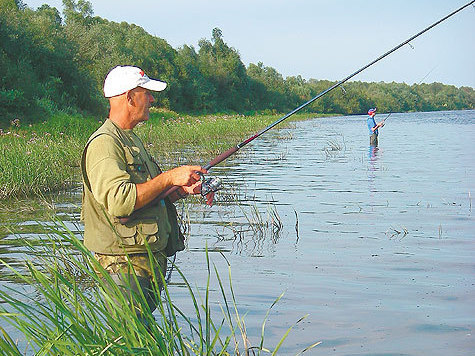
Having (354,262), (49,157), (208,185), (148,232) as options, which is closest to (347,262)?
(354,262)

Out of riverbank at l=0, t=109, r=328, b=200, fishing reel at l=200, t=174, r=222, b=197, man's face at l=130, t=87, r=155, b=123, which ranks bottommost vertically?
riverbank at l=0, t=109, r=328, b=200

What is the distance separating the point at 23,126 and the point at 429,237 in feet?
50.9

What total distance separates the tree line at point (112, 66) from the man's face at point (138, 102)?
366 centimetres

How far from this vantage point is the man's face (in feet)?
12.1

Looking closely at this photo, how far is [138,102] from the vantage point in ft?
12.1

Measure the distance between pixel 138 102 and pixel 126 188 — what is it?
552 mm

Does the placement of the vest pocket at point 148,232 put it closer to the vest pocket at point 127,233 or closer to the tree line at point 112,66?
the vest pocket at point 127,233

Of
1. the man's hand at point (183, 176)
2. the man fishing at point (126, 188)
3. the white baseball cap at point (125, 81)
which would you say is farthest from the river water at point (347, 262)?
the white baseball cap at point (125, 81)

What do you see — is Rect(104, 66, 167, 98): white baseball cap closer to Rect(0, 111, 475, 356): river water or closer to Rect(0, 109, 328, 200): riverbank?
Rect(0, 111, 475, 356): river water

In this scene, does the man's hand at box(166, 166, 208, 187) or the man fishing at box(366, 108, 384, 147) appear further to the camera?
the man fishing at box(366, 108, 384, 147)

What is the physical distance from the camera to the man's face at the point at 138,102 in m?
3.67

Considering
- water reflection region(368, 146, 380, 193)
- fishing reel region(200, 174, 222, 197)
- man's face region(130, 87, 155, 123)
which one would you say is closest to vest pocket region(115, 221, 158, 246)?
fishing reel region(200, 174, 222, 197)

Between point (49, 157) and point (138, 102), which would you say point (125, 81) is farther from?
point (49, 157)

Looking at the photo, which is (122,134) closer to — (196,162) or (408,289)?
(408,289)
